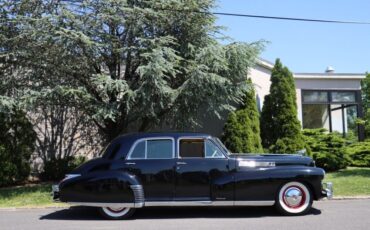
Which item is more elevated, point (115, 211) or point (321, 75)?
point (321, 75)

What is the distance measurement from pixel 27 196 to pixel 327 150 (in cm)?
1015

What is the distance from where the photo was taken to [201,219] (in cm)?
933

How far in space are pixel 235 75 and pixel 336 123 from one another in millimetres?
8815

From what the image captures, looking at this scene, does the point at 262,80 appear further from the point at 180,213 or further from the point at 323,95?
the point at 180,213

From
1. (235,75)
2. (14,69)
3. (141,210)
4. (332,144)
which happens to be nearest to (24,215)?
(141,210)

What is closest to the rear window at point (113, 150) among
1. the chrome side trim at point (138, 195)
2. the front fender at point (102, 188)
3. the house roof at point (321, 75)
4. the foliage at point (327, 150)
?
the front fender at point (102, 188)

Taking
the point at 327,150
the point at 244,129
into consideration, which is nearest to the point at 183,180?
the point at 244,129

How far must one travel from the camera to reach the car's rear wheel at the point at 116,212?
9508 mm

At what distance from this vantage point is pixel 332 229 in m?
8.08

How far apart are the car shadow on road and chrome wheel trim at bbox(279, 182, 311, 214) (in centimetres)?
29

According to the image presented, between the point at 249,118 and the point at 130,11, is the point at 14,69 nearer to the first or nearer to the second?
the point at 130,11

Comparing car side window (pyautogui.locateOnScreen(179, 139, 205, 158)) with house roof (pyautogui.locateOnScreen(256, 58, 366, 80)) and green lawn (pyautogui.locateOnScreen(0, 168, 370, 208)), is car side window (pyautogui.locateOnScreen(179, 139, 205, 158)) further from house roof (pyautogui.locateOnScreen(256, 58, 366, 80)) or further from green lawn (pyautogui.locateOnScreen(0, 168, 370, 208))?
house roof (pyautogui.locateOnScreen(256, 58, 366, 80))

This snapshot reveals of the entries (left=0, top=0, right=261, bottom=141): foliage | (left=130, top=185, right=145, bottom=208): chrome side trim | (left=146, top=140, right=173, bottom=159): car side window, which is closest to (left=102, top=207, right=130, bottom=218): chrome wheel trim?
(left=130, top=185, right=145, bottom=208): chrome side trim

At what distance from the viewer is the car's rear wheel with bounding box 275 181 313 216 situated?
31.3 ft
